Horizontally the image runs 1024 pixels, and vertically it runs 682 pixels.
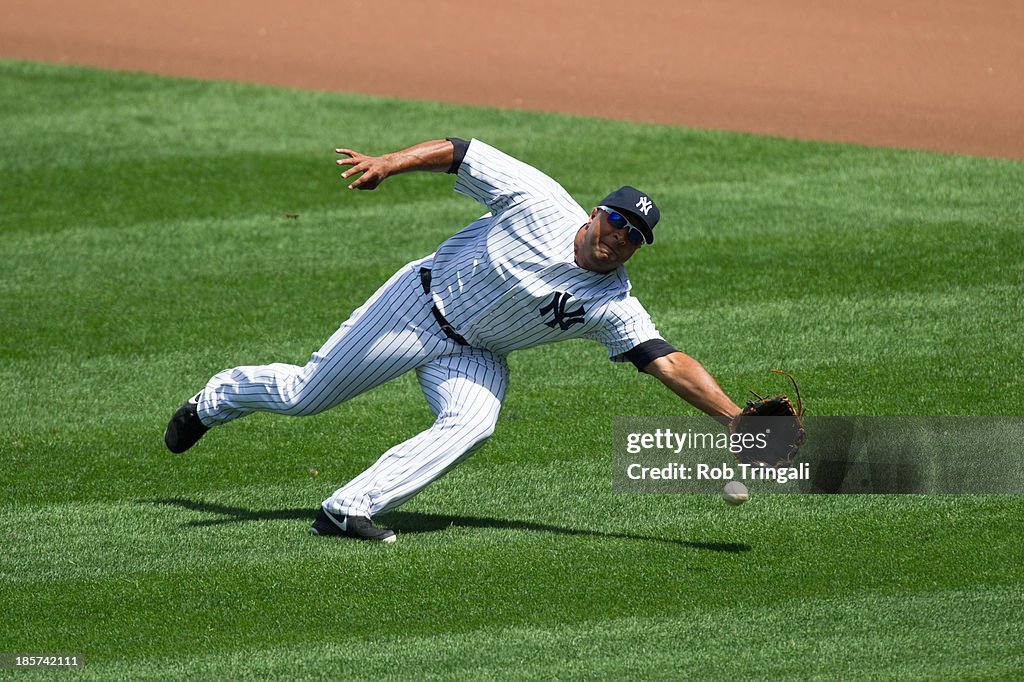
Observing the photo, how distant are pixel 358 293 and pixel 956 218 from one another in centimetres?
401

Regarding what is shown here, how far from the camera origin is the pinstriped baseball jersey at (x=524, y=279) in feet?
17.9

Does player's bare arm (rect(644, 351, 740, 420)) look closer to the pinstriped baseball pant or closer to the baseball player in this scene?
the baseball player

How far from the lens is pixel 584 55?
14.4m

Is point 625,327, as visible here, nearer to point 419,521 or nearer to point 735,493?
point 735,493

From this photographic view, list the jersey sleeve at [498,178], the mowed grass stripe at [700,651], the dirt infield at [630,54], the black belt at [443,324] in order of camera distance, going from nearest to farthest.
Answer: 1. the mowed grass stripe at [700,651]
2. the jersey sleeve at [498,178]
3. the black belt at [443,324]
4. the dirt infield at [630,54]

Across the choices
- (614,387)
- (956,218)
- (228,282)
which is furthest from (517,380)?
(956,218)

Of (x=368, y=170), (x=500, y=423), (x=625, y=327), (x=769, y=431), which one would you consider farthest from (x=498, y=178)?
(x=500, y=423)

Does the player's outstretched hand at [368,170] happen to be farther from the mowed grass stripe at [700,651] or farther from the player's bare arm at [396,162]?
the mowed grass stripe at [700,651]

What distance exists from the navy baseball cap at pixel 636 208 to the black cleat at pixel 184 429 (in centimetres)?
199

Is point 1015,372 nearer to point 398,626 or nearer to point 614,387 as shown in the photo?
point 614,387

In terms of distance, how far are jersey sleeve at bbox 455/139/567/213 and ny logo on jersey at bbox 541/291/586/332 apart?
42 cm

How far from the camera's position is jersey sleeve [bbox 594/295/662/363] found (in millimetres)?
5402

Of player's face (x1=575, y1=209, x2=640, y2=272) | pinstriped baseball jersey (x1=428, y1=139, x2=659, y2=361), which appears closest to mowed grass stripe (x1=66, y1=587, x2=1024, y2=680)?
pinstriped baseball jersey (x1=428, y1=139, x2=659, y2=361)

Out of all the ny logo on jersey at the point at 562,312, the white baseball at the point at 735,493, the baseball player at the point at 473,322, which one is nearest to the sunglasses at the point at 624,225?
the baseball player at the point at 473,322
